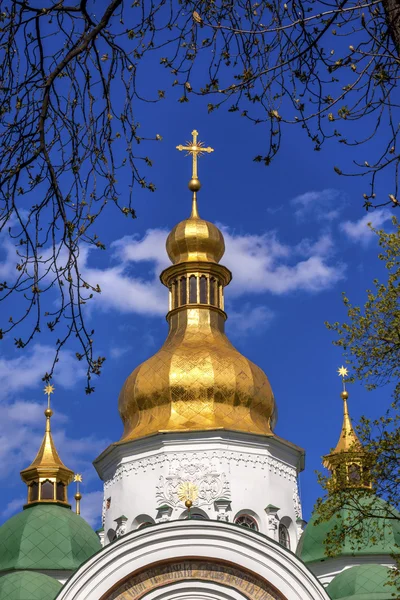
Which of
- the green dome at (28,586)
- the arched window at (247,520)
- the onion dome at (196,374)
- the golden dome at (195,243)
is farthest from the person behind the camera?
the golden dome at (195,243)

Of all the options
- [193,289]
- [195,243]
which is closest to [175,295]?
[193,289]

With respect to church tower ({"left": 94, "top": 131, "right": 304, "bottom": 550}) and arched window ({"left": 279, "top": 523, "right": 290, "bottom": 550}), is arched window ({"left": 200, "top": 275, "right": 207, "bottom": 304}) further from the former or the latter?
arched window ({"left": 279, "top": 523, "right": 290, "bottom": 550})

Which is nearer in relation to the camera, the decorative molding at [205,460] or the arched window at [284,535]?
the decorative molding at [205,460]

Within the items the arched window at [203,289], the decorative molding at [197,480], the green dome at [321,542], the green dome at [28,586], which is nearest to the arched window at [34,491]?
the green dome at [28,586]

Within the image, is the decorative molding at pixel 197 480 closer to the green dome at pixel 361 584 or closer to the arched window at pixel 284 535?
the arched window at pixel 284 535

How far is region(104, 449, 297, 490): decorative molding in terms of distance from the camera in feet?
82.4

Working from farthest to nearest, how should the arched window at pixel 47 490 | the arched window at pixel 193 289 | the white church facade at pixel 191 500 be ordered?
the arched window at pixel 193 289, the arched window at pixel 47 490, the white church facade at pixel 191 500

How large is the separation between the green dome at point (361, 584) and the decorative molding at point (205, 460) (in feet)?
10.7

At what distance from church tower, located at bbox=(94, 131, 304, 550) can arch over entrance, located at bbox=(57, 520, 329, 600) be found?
1.78 m

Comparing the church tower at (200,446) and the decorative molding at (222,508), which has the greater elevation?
the church tower at (200,446)

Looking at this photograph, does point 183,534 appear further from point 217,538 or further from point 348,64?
point 348,64

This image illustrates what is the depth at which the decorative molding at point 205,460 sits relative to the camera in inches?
989

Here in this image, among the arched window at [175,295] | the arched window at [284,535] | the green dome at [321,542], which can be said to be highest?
the arched window at [175,295]

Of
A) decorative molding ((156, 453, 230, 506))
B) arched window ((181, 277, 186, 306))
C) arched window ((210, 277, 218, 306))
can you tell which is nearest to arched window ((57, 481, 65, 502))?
decorative molding ((156, 453, 230, 506))
